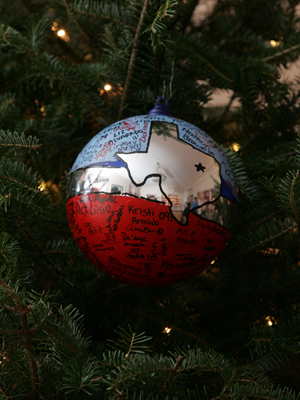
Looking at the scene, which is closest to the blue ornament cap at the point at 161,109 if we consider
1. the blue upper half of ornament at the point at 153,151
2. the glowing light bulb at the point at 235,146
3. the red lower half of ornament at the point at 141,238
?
the blue upper half of ornament at the point at 153,151

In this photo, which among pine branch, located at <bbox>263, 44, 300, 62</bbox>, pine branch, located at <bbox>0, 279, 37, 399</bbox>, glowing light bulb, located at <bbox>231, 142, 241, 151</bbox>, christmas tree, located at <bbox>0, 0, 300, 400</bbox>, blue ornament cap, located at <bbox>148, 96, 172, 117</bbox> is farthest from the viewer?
glowing light bulb, located at <bbox>231, 142, 241, 151</bbox>

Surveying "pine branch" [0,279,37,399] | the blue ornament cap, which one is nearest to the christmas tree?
"pine branch" [0,279,37,399]

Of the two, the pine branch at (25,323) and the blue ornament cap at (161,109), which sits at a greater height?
the blue ornament cap at (161,109)

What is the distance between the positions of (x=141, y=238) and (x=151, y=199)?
65 mm

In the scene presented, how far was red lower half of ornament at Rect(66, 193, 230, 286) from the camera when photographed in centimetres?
57

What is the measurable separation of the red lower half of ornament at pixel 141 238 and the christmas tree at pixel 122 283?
0.29ft

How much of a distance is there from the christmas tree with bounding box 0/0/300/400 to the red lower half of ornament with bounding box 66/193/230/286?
9cm

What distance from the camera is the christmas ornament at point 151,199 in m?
0.56

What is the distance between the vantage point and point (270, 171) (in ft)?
2.72

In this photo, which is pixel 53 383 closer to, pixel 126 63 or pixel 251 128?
pixel 126 63

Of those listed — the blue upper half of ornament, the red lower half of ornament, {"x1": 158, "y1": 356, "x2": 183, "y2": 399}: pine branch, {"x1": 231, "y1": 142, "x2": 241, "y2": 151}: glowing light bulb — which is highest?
{"x1": 231, "y1": 142, "x2": 241, "y2": 151}: glowing light bulb

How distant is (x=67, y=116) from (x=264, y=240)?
0.63m

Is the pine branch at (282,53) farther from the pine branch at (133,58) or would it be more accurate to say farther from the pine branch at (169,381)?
the pine branch at (169,381)

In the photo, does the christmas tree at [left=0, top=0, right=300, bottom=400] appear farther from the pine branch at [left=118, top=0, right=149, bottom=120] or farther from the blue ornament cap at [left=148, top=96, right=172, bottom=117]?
the blue ornament cap at [left=148, top=96, right=172, bottom=117]
